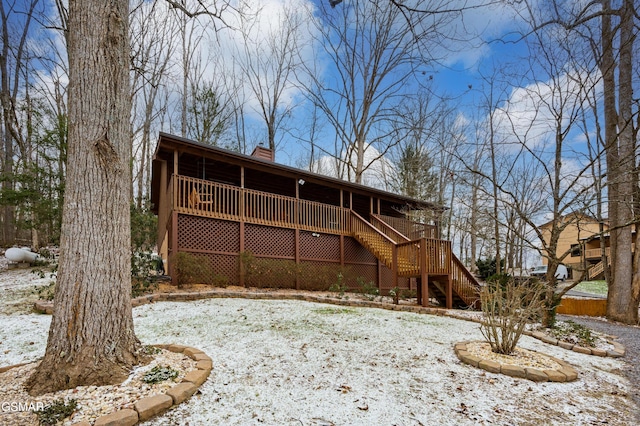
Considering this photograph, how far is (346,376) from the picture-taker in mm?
3512

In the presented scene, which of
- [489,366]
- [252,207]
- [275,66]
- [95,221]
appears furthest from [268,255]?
[275,66]

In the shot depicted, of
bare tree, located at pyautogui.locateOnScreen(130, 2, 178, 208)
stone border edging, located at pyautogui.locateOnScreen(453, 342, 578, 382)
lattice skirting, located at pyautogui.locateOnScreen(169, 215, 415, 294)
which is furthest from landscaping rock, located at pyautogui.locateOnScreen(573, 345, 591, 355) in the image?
bare tree, located at pyautogui.locateOnScreen(130, 2, 178, 208)

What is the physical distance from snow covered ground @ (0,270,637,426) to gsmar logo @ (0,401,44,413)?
836mm

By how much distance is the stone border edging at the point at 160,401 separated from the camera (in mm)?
2387

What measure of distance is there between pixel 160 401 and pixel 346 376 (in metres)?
1.72

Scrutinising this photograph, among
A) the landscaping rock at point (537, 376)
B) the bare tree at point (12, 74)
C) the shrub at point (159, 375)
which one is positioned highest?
the bare tree at point (12, 74)

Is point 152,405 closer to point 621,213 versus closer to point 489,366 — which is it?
point 489,366

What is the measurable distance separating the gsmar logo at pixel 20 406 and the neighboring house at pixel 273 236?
6035 mm

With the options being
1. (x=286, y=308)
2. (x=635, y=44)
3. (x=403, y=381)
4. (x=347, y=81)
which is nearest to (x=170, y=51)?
(x=347, y=81)

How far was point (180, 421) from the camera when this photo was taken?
254 centimetres

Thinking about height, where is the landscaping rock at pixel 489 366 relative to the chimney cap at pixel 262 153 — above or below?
below

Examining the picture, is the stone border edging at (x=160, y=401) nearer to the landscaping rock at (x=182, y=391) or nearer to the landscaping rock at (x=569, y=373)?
the landscaping rock at (x=182, y=391)

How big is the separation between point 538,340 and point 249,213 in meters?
7.76

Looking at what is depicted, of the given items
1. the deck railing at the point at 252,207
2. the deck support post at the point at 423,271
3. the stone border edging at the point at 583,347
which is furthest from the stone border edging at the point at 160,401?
the deck railing at the point at 252,207
